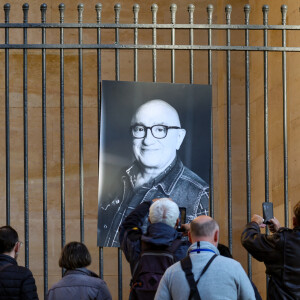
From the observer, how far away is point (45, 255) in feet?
29.4

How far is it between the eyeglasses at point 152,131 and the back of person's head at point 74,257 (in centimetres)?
203

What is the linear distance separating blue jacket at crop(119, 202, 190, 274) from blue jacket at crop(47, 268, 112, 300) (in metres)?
0.32

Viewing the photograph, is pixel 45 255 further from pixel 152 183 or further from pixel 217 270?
pixel 217 270

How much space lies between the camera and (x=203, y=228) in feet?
20.7

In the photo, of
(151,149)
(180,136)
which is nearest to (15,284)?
(151,149)

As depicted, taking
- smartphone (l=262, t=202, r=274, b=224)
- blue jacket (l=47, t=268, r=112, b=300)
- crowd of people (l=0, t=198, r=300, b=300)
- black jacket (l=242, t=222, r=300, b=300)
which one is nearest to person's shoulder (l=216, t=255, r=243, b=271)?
crowd of people (l=0, t=198, r=300, b=300)

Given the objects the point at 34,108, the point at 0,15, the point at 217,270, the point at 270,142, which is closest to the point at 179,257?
the point at 217,270

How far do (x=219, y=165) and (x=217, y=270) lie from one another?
703 cm

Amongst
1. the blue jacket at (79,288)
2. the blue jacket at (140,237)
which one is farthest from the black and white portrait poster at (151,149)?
the blue jacket at (79,288)

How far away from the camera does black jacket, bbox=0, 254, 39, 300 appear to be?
7195 mm

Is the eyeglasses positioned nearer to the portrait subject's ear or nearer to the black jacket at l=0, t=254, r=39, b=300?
the portrait subject's ear

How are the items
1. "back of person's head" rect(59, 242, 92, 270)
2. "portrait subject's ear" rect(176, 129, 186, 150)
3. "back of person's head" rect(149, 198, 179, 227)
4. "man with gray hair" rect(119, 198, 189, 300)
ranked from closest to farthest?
1. "man with gray hair" rect(119, 198, 189, 300)
2. "back of person's head" rect(149, 198, 179, 227)
3. "back of person's head" rect(59, 242, 92, 270)
4. "portrait subject's ear" rect(176, 129, 186, 150)

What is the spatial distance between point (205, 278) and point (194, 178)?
10.3ft

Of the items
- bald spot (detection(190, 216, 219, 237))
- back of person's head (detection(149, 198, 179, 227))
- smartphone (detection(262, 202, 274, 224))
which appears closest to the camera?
bald spot (detection(190, 216, 219, 237))
